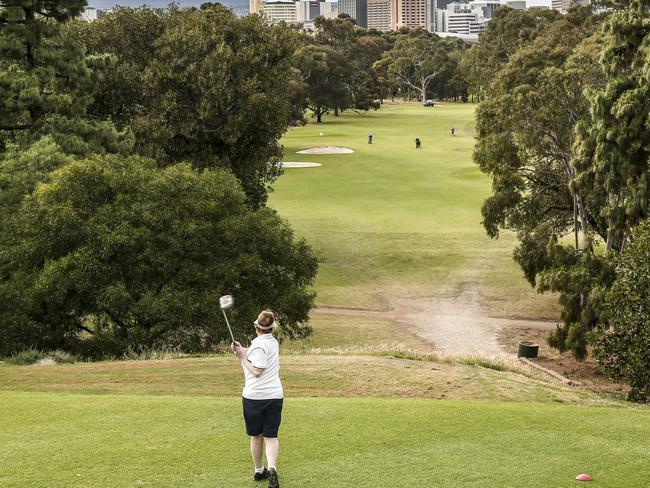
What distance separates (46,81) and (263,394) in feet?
82.9

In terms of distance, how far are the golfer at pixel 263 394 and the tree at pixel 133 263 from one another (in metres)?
13.9

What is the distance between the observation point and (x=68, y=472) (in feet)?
34.4

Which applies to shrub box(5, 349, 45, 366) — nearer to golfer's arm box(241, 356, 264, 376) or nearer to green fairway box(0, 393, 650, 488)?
green fairway box(0, 393, 650, 488)

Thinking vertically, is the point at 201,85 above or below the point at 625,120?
above

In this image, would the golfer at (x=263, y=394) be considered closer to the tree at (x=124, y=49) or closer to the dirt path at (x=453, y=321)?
the dirt path at (x=453, y=321)

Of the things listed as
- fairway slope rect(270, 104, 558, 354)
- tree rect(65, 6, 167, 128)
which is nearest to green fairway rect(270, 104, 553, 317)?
fairway slope rect(270, 104, 558, 354)

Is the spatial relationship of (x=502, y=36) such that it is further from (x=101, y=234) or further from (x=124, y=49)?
(x=101, y=234)

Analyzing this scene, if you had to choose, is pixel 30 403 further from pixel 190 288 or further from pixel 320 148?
pixel 320 148

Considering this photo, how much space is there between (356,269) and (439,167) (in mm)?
35832

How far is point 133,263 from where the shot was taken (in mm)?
25188

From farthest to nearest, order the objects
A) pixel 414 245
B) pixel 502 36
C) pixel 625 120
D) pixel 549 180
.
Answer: pixel 502 36 < pixel 414 245 < pixel 549 180 < pixel 625 120

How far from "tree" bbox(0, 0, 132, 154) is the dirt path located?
12.9 metres

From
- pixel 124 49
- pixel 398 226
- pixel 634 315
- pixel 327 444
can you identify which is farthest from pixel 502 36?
pixel 327 444

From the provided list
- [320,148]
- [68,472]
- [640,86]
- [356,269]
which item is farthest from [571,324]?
[320,148]
